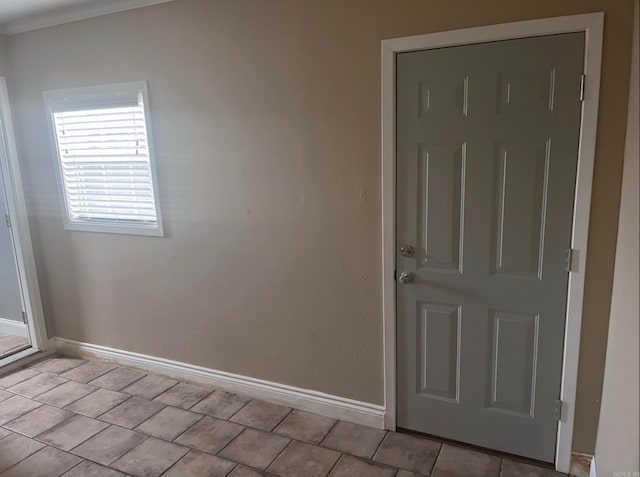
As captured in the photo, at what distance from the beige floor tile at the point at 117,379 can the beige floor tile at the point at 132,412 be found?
0.84 ft

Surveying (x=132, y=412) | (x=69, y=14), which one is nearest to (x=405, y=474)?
(x=132, y=412)

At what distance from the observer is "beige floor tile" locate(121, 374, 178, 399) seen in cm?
312

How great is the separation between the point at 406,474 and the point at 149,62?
9.31 ft

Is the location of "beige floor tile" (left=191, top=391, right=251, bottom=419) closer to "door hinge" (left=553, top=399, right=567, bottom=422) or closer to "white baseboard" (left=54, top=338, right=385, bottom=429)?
"white baseboard" (left=54, top=338, right=385, bottom=429)

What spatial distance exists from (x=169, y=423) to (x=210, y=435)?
0.31 metres

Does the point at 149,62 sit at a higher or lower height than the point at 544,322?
higher

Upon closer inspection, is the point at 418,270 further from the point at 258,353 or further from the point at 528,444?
the point at 258,353

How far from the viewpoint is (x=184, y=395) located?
10.1 feet

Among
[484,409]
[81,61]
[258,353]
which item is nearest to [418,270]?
[484,409]

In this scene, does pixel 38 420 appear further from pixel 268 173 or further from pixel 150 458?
pixel 268 173

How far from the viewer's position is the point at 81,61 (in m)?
3.16

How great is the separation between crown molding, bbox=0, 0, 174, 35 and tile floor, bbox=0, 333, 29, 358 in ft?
8.18

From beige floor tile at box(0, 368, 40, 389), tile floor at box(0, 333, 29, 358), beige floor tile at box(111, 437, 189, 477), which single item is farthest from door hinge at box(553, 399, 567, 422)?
tile floor at box(0, 333, 29, 358)

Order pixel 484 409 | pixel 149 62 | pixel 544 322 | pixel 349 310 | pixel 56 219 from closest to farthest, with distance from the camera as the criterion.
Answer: pixel 544 322 → pixel 484 409 → pixel 349 310 → pixel 149 62 → pixel 56 219
